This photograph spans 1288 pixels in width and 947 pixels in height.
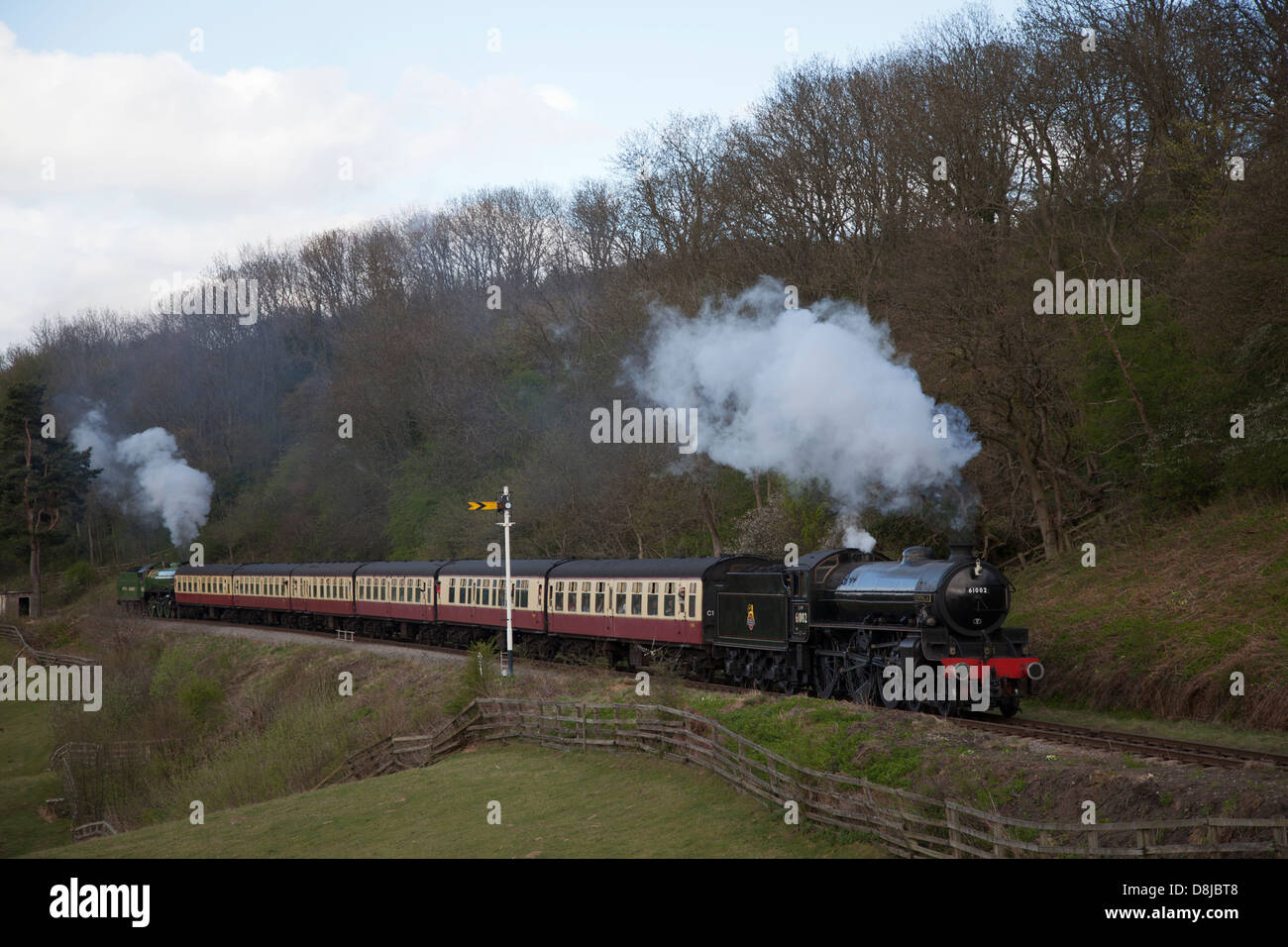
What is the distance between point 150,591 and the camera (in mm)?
60188

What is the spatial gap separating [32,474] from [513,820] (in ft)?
192

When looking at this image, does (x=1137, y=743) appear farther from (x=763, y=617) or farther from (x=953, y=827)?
(x=763, y=617)

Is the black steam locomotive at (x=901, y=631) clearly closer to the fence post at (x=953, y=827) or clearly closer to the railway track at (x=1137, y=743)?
the railway track at (x=1137, y=743)

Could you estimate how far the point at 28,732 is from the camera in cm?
4012

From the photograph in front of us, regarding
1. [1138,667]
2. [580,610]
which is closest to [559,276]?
[580,610]

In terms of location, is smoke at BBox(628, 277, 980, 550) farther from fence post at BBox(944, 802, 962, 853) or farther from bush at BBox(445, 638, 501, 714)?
fence post at BBox(944, 802, 962, 853)

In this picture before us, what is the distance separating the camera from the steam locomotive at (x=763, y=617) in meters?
17.8

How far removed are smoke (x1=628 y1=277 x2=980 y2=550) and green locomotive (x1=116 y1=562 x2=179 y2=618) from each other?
36733 mm

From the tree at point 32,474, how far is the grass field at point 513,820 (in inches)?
1954

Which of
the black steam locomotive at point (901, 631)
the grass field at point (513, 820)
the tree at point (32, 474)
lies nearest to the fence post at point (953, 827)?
the grass field at point (513, 820)

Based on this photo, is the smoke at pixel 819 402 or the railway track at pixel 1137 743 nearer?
the railway track at pixel 1137 743

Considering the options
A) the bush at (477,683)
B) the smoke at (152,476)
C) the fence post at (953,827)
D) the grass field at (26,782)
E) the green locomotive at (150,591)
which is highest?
the smoke at (152,476)

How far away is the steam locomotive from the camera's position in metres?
17.8
